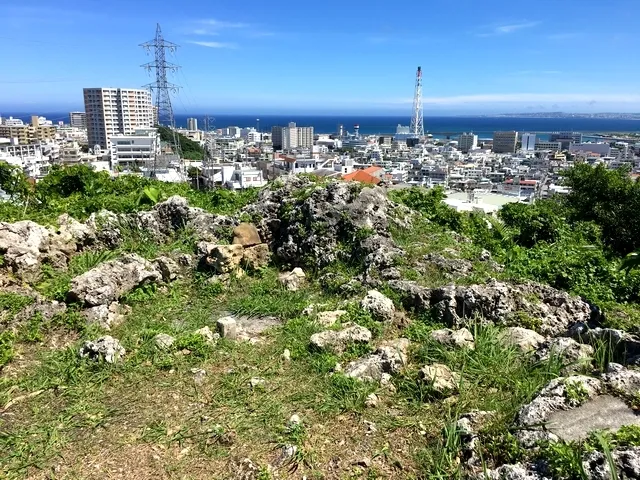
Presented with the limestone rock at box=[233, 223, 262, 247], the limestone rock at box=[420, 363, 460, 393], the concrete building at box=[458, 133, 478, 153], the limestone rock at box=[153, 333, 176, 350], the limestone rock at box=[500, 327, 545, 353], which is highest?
the concrete building at box=[458, 133, 478, 153]

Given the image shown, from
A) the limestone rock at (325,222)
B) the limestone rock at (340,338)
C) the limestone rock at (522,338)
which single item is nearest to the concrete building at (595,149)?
the limestone rock at (325,222)

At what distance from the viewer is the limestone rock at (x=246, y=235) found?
359 inches

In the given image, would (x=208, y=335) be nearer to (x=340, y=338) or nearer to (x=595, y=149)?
(x=340, y=338)

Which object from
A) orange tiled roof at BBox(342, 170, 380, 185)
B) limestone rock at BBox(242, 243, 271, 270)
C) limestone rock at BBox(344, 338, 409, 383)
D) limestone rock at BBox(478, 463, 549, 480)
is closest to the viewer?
limestone rock at BBox(478, 463, 549, 480)

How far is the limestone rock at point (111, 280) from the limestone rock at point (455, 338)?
4761 millimetres

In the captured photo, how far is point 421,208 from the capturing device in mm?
11141

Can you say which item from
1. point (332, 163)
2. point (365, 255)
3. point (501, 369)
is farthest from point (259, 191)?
point (332, 163)

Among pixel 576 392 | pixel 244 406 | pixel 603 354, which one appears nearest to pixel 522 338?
pixel 603 354

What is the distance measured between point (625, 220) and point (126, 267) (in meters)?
12.5

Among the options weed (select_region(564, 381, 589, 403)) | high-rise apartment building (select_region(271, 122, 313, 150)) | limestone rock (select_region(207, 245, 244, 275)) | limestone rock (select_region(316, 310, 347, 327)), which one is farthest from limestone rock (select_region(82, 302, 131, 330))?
high-rise apartment building (select_region(271, 122, 313, 150))

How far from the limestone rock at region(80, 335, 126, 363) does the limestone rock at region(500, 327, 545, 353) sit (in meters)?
4.79

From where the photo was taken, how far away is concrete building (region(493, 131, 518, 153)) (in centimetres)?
16638

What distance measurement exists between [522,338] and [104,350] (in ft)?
17.0

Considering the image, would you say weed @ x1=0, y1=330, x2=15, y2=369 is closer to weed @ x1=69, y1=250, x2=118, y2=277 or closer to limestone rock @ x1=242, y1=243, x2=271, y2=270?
weed @ x1=69, y1=250, x2=118, y2=277
